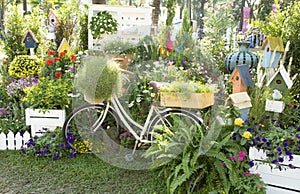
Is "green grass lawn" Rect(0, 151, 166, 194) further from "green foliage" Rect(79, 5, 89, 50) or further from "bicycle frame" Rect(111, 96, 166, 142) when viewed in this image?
"green foliage" Rect(79, 5, 89, 50)

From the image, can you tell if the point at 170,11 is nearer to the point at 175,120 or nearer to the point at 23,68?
the point at 23,68

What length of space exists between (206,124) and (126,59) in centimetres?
221

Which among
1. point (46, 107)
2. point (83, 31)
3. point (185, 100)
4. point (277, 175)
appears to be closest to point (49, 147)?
point (46, 107)

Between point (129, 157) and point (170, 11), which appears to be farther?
point (170, 11)

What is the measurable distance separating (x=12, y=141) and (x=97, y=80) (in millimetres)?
1477

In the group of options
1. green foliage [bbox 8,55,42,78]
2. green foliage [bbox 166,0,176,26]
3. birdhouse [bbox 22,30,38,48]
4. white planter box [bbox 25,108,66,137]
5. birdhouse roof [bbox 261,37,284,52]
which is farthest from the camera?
green foliage [bbox 166,0,176,26]

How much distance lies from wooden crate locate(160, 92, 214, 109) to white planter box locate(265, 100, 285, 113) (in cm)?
60


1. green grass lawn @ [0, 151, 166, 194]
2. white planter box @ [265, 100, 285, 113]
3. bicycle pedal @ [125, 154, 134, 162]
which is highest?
white planter box @ [265, 100, 285, 113]

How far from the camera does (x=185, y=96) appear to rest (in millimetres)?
3680

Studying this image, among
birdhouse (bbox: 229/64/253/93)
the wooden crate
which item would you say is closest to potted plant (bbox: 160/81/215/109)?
the wooden crate

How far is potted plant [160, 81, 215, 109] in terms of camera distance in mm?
3656

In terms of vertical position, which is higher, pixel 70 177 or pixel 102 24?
pixel 102 24

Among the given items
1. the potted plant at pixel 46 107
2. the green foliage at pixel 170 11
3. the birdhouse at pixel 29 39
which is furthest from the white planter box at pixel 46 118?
the green foliage at pixel 170 11

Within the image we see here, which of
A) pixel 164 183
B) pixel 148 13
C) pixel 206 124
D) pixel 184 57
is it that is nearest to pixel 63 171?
pixel 164 183
